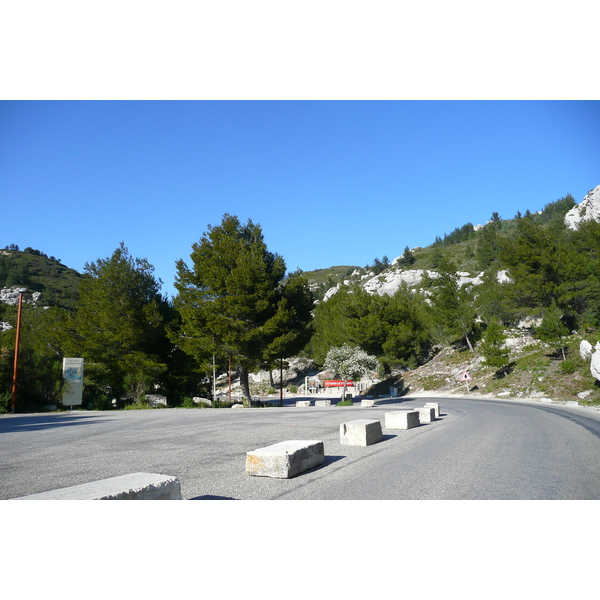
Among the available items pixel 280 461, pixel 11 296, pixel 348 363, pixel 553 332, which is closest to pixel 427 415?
pixel 280 461

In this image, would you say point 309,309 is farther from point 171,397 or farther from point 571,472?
point 571,472

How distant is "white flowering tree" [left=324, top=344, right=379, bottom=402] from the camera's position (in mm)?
34875

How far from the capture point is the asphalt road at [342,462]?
525 centimetres

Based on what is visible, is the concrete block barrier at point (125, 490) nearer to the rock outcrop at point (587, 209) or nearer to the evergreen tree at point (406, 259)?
the rock outcrop at point (587, 209)

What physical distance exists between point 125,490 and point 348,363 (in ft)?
104

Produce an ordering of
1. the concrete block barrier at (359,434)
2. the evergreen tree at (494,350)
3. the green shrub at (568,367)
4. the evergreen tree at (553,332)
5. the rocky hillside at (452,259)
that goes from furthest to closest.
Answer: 1. the rocky hillside at (452,259)
2. the evergreen tree at (494,350)
3. the evergreen tree at (553,332)
4. the green shrub at (568,367)
5. the concrete block barrier at (359,434)

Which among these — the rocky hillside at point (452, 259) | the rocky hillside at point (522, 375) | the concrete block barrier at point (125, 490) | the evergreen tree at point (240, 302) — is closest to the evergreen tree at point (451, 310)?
the rocky hillside at point (522, 375)

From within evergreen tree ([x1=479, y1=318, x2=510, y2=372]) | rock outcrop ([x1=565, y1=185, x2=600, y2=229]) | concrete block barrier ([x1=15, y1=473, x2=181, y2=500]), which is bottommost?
concrete block barrier ([x1=15, y1=473, x2=181, y2=500])

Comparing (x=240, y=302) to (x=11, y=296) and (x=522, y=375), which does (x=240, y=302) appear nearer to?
(x=522, y=375)

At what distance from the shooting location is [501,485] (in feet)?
17.6

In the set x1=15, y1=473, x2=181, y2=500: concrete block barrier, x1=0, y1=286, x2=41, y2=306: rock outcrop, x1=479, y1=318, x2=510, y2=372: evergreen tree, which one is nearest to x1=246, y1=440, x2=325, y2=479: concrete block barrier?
x1=15, y1=473, x2=181, y2=500: concrete block barrier

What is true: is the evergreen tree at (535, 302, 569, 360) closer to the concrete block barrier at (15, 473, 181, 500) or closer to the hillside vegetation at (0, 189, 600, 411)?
the hillside vegetation at (0, 189, 600, 411)

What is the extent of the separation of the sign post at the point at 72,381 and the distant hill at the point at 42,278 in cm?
3328

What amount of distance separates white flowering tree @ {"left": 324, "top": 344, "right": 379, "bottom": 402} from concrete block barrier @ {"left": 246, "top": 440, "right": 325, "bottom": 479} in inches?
1128
